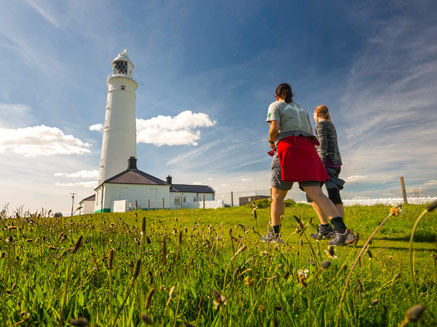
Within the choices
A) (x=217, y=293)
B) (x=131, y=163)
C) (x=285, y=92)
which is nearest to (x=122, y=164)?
(x=131, y=163)

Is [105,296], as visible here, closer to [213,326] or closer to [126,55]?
[213,326]

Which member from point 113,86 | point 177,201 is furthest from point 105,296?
point 177,201

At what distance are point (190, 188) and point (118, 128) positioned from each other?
2490 centimetres

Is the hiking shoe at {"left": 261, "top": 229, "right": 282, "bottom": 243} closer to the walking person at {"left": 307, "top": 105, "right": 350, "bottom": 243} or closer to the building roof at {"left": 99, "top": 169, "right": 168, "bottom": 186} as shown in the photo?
the walking person at {"left": 307, "top": 105, "right": 350, "bottom": 243}

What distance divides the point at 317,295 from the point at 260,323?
2.17ft

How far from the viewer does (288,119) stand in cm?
475

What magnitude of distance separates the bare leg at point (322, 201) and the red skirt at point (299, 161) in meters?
0.17

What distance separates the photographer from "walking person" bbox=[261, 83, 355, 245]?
14.2 feet

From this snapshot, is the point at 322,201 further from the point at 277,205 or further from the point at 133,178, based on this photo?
the point at 133,178

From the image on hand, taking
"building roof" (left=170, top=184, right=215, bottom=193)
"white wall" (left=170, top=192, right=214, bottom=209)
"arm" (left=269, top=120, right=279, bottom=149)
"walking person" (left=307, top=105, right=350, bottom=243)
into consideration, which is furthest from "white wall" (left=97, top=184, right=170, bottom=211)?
"arm" (left=269, top=120, right=279, bottom=149)

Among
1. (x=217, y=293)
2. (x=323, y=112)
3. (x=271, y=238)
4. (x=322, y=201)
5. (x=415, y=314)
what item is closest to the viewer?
(x=415, y=314)

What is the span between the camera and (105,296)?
209cm

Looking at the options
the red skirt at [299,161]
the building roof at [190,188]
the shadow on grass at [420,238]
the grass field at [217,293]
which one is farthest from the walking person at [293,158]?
the building roof at [190,188]

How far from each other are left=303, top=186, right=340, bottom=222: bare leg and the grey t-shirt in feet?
3.21
